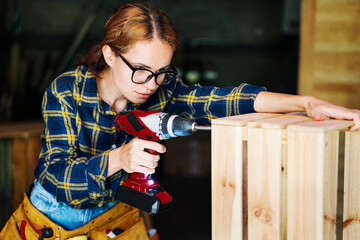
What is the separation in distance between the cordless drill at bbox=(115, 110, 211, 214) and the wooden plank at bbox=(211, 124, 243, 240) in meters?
0.09

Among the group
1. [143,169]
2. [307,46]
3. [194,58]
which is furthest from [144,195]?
[194,58]

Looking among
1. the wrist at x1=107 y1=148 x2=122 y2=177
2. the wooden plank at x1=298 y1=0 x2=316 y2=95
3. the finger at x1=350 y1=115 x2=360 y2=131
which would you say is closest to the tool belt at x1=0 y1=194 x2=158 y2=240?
the wrist at x1=107 y1=148 x2=122 y2=177

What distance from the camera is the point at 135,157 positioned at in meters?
1.53

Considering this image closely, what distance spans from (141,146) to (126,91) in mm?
330

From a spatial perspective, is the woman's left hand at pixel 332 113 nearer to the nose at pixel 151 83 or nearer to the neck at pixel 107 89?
the nose at pixel 151 83

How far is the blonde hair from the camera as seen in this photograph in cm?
169

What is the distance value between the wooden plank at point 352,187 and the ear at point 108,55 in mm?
1010

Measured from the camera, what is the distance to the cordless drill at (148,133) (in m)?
1.56

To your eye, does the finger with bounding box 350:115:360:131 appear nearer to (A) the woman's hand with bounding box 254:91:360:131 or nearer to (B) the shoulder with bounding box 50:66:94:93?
(A) the woman's hand with bounding box 254:91:360:131

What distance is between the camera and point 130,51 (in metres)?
1.69

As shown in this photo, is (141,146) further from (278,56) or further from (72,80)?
(278,56)

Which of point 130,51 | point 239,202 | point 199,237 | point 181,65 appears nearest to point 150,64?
point 130,51

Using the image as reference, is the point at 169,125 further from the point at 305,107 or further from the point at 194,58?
the point at 194,58

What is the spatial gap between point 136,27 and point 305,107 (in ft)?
2.49
